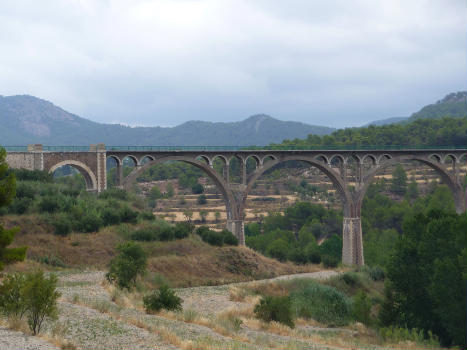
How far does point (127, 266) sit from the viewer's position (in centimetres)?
2970

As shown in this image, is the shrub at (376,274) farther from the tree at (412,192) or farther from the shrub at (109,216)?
the tree at (412,192)

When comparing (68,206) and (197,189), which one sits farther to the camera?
(197,189)

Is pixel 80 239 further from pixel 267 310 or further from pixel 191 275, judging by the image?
pixel 267 310

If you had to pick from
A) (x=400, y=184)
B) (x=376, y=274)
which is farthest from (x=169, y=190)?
(x=376, y=274)

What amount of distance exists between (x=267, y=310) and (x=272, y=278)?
61.7 feet

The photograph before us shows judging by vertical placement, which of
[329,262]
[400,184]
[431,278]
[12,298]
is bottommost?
[329,262]

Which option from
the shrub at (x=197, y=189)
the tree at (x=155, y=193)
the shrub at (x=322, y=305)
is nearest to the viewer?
the shrub at (x=322, y=305)

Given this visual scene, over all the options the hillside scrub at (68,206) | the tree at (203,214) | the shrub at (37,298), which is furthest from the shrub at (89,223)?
the tree at (203,214)

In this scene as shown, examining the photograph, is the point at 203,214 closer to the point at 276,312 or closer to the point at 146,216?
the point at 146,216

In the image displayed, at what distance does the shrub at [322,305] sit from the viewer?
107 feet

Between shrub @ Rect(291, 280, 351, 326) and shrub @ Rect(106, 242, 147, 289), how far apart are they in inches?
405

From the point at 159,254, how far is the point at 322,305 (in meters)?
13.9

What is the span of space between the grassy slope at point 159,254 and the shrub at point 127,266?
712cm

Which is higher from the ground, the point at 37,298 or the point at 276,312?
the point at 37,298
